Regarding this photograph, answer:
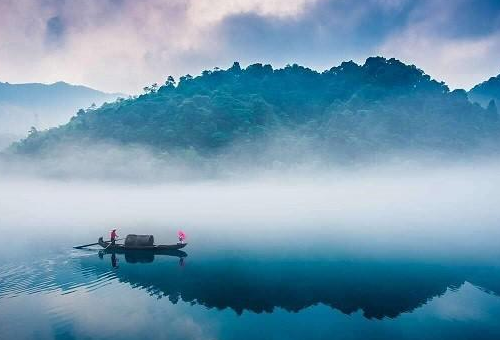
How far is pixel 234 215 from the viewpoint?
95438 mm

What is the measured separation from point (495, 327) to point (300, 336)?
14807 mm

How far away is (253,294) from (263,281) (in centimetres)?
410

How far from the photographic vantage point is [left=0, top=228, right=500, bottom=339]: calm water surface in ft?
83.7

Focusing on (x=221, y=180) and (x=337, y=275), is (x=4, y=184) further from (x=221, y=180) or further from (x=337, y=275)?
(x=337, y=275)

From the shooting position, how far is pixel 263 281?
37031 mm

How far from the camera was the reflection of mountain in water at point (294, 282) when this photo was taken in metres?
30.7

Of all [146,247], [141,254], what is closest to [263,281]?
[146,247]

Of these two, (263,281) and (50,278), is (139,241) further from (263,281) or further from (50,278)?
(263,281)

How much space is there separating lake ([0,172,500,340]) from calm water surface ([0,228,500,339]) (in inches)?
5.3

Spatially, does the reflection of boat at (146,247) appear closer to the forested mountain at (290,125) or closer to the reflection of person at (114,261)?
the reflection of person at (114,261)

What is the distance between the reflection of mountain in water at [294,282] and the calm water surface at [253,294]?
11 centimetres

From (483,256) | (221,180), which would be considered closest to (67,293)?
(483,256)

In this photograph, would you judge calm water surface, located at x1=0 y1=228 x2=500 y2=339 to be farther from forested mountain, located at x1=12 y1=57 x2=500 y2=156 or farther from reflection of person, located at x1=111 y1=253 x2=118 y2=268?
forested mountain, located at x1=12 y1=57 x2=500 y2=156

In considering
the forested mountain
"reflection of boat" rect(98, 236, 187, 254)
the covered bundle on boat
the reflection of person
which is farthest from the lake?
the forested mountain
